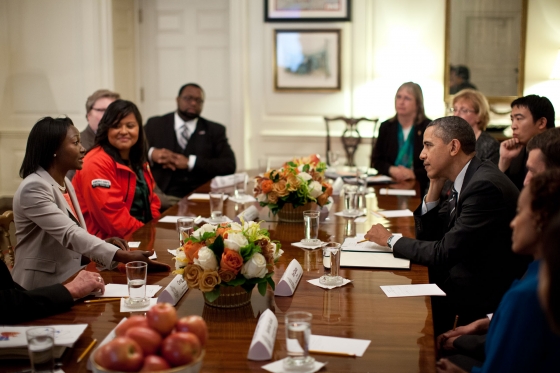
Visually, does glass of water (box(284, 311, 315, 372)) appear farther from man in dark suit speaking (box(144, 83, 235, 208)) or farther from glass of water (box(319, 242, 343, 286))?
man in dark suit speaking (box(144, 83, 235, 208))

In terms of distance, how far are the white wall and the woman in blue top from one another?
216 inches

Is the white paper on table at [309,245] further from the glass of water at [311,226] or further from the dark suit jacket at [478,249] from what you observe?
the dark suit jacket at [478,249]

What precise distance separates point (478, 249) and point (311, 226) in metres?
0.70

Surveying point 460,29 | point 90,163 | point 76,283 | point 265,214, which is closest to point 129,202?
point 90,163

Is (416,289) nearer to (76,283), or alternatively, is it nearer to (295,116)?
(76,283)

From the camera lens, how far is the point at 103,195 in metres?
3.55

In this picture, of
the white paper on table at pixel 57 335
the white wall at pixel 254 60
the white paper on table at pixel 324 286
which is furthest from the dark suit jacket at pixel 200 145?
the white paper on table at pixel 57 335

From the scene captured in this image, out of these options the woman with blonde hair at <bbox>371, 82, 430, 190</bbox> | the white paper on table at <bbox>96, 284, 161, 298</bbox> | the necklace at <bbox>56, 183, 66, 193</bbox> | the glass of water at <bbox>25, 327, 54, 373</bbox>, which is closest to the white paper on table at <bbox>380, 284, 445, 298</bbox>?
the white paper on table at <bbox>96, 284, 161, 298</bbox>

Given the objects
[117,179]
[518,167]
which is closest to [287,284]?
[117,179]

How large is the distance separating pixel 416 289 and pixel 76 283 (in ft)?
3.75

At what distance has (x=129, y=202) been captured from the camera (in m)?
3.83

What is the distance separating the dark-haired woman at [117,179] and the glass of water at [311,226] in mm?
1061

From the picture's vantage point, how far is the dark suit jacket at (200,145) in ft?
17.8

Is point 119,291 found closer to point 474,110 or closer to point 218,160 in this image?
point 218,160
